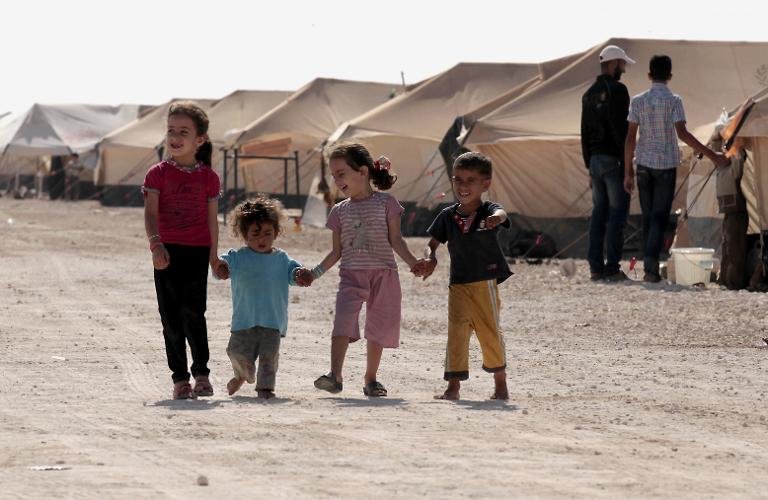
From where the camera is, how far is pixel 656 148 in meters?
14.1

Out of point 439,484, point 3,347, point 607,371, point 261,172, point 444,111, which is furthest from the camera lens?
point 261,172

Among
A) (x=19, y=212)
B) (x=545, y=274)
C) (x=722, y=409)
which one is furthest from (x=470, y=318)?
(x=19, y=212)

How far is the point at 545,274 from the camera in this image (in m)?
16.5

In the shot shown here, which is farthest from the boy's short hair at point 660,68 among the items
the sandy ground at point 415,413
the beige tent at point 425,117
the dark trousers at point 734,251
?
the beige tent at point 425,117

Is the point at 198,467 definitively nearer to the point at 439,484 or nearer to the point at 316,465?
the point at 316,465

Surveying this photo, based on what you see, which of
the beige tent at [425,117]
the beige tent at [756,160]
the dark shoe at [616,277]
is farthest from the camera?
the beige tent at [425,117]

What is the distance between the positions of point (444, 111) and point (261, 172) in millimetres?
13370

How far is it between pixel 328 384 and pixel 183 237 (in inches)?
39.1

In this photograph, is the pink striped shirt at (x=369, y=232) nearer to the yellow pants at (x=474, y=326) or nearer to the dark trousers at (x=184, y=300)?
the yellow pants at (x=474, y=326)

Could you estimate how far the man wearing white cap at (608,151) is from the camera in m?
14.6

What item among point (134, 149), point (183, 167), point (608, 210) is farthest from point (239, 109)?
point (183, 167)

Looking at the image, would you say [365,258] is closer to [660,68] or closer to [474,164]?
[474,164]

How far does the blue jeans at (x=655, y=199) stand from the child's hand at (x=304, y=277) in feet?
23.2

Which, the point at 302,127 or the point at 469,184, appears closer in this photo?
the point at 469,184
